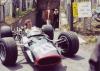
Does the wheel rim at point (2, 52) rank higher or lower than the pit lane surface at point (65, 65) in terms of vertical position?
higher

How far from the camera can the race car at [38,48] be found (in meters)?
7.00

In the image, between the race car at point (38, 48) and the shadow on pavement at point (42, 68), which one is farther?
the shadow on pavement at point (42, 68)

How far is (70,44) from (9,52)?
6.14 ft

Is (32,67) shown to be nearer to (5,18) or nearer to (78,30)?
(78,30)

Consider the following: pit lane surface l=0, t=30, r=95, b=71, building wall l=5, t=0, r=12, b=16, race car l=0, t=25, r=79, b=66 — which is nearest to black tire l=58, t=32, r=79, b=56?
race car l=0, t=25, r=79, b=66

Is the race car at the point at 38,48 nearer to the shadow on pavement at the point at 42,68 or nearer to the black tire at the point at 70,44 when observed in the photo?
the black tire at the point at 70,44

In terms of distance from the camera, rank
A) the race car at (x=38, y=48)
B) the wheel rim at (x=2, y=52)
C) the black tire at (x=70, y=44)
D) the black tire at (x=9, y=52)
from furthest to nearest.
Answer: the black tire at (x=70, y=44), the wheel rim at (x=2, y=52), the black tire at (x=9, y=52), the race car at (x=38, y=48)

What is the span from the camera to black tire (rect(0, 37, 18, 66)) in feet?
24.8

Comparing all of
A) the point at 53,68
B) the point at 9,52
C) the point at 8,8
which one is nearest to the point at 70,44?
the point at 53,68

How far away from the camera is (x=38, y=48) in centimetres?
719

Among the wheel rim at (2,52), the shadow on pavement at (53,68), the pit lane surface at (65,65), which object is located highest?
the wheel rim at (2,52)

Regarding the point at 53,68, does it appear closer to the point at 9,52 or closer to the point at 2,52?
the point at 9,52

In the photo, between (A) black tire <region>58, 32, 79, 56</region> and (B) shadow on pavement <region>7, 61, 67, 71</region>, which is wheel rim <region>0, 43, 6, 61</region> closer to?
(B) shadow on pavement <region>7, 61, 67, 71</region>

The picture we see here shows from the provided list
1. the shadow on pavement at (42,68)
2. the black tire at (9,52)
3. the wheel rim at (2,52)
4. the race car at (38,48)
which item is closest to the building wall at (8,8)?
the race car at (38,48)
